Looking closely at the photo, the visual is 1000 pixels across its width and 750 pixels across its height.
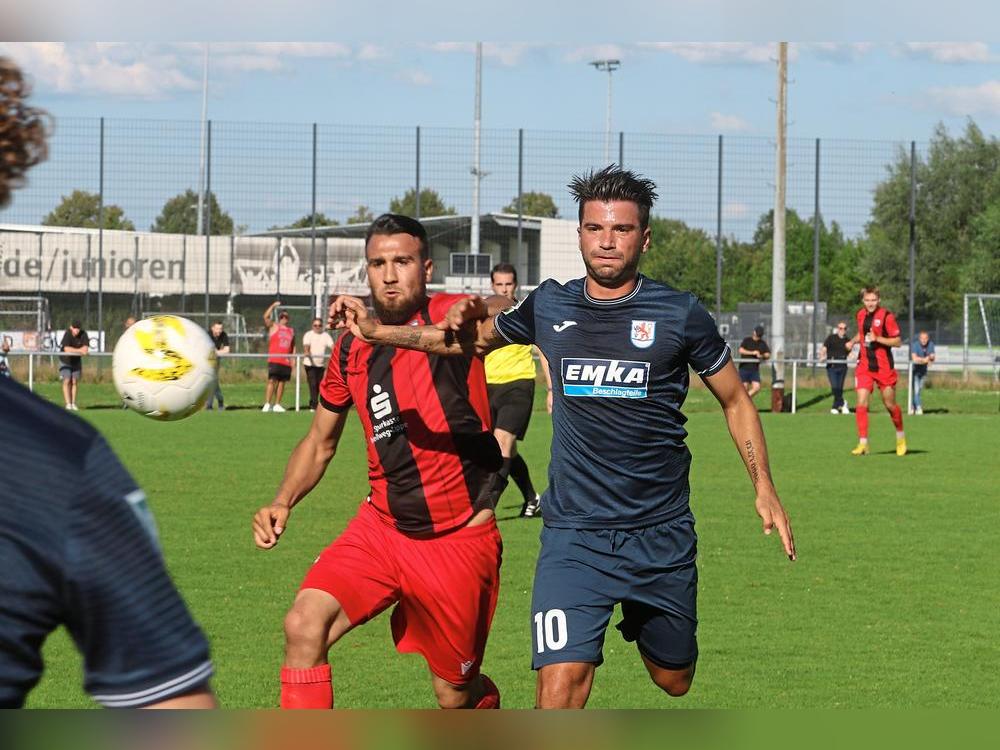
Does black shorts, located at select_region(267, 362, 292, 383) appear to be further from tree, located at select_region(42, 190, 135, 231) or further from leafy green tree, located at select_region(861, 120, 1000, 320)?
leafy green tree, located at select_region(861, 120, 1000, 320)

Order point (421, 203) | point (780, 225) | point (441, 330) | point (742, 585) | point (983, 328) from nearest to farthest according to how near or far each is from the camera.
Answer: point (441, 330)
point (742, 585)
point (780, 225)
point (421, 203)
point (983, 328)

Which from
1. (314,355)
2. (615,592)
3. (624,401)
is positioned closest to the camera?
(615,592)

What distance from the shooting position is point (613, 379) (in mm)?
5164

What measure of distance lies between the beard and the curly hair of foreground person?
389 centimetres

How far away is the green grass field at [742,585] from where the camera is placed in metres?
6.63

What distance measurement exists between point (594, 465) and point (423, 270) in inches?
46.5

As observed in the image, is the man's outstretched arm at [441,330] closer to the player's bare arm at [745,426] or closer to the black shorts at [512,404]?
the player's bare arm at [745,426]

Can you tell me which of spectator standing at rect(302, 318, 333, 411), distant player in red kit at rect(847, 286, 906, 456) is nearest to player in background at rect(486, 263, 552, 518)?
distant player in red kit at rect(847, 286, 906, 456)

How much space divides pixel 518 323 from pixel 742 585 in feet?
14.6

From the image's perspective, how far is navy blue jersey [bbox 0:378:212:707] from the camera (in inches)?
61.9

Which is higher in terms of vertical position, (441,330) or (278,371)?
(441,330)

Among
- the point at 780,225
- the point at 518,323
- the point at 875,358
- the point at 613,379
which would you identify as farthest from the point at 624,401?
the point at 780,225

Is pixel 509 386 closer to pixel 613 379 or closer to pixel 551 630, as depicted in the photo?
pixel 613 379

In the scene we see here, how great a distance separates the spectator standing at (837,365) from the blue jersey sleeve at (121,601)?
27273mm
